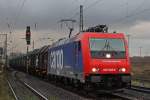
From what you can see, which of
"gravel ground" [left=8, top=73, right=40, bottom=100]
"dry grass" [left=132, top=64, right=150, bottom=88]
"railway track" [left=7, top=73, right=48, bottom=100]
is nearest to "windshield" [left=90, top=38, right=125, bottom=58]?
"railway track" [left=7, top=73, right=48, bottom=100]

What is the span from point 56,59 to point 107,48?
35.2ft

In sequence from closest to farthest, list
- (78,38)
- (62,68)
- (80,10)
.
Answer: (78,38) < (62,68) < (80,10)

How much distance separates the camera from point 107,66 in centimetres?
2203

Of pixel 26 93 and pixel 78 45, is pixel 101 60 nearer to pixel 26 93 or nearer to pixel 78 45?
pixel 78 45

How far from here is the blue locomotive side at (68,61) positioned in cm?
2367

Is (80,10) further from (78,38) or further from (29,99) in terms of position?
(29,99)

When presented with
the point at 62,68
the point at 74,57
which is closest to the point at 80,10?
the point at 62,68

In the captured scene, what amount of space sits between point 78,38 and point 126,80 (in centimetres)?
370

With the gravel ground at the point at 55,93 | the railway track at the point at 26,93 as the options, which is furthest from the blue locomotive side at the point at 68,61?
the railway track at the point at 26,93

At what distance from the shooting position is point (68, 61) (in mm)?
27188

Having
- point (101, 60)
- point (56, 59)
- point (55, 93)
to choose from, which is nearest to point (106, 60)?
point (101, 60)

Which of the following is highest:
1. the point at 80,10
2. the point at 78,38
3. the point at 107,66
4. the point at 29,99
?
the point at 80,10

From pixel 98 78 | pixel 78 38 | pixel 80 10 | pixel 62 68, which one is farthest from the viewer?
pixel 80 10

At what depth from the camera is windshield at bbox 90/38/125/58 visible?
22.6m
